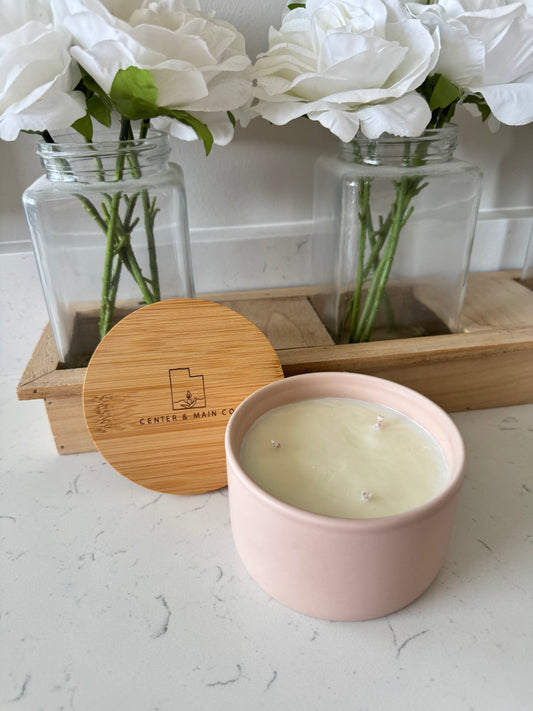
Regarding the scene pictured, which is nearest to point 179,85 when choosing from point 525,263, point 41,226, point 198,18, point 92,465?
point 198,18

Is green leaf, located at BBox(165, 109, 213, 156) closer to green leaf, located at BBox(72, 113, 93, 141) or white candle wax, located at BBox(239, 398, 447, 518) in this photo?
green leaf, located at BBox(72, 113, 93, 141)

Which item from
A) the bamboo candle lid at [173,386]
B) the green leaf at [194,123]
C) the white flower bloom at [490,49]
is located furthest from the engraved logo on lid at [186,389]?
the white flower bloom at [490,49]

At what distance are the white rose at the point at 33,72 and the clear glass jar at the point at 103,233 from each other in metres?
0.05

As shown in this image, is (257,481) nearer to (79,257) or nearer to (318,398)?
(318,398)

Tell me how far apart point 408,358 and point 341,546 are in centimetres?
23

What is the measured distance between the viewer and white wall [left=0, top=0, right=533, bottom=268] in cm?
52

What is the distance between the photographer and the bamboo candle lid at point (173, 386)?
0.40 metres

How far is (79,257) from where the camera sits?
0.45 m

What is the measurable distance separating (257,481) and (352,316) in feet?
0.74

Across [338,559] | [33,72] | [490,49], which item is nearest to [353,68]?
[490,49]

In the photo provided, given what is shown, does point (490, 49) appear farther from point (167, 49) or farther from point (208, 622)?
point (208, 622)

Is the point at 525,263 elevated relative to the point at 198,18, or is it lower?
lower

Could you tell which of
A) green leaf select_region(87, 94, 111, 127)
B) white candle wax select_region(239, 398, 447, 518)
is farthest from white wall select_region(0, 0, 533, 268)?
white candle wax select_region(239, 398, 447, 518)

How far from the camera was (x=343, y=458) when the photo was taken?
14.1 inches
